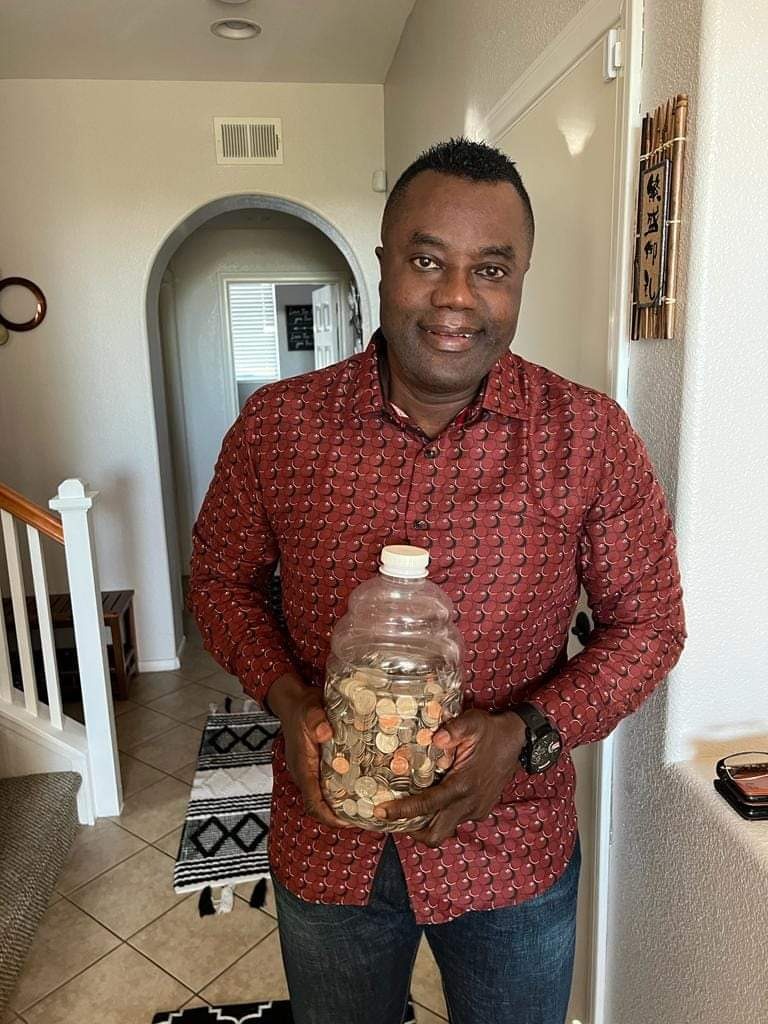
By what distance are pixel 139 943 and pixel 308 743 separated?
5.41ft

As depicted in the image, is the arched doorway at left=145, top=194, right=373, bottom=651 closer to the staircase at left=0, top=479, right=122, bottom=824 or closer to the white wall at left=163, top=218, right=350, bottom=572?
the white wall at left=163, top=218, right=350, bottom=572

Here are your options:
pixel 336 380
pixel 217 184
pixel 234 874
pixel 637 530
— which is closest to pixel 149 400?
pixel 217 184

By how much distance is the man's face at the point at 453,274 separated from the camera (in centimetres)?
84

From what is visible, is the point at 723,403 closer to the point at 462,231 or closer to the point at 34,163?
the point at 462,231

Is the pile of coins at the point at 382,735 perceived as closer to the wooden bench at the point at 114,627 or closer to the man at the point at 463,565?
the man at the point at 463,565

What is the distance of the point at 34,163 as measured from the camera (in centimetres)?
348

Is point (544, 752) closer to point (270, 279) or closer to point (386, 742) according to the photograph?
point (386, 742)

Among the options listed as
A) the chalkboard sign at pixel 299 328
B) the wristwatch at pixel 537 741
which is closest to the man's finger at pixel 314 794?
the wristwatch at pixel 537 741

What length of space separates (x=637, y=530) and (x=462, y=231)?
401 mm

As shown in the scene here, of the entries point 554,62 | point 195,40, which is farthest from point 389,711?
point 195,40

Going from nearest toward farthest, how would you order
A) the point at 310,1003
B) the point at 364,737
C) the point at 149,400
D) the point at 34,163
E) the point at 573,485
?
the point at 364,737 < the point at 573,485 < the point at 310,1003 < the point at 34,163 < the point at 149,400

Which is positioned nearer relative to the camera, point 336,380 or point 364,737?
point 364,737

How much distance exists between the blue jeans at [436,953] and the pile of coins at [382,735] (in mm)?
198

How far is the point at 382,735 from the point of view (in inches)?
29.4
